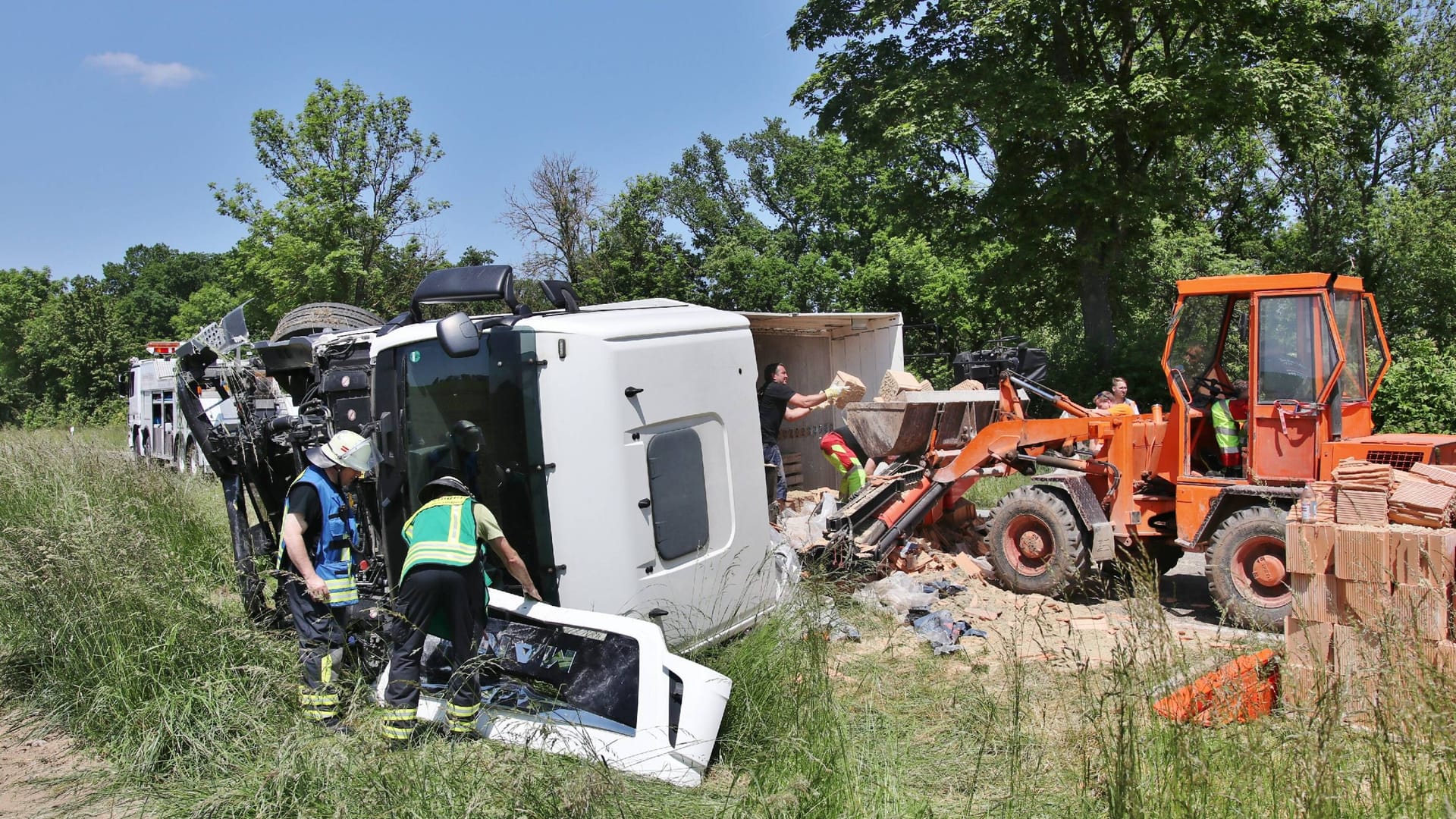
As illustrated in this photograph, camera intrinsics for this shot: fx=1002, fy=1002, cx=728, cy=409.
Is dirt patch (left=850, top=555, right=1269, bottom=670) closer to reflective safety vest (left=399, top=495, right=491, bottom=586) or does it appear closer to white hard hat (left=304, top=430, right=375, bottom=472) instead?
reflective safety vest (left=399, top=495, right=491, bottom=586)

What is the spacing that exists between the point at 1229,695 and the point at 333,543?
419 cm

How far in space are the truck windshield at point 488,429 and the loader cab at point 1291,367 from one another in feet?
17.0

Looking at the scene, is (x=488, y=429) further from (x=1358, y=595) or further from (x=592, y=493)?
(x=1358, y=595)

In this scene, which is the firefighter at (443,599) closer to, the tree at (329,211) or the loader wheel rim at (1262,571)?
the loader wheel rim at (1262,571)

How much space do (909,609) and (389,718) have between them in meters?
4.09

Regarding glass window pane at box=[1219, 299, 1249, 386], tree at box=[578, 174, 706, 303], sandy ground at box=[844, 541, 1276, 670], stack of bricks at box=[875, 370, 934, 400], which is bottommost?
sandy ground at box=[844, 541, 1276, 670]

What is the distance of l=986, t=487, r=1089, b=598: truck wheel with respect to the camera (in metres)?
7.90

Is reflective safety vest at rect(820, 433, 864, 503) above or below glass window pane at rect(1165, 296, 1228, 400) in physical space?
below

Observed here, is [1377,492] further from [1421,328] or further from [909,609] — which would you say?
[1421,328]

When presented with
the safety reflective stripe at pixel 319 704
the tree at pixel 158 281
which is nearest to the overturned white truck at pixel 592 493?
the safety reflective stripe at pixel 319 704

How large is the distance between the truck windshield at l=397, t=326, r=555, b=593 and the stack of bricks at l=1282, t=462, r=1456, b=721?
3.37 metres

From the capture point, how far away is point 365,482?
5.96 m

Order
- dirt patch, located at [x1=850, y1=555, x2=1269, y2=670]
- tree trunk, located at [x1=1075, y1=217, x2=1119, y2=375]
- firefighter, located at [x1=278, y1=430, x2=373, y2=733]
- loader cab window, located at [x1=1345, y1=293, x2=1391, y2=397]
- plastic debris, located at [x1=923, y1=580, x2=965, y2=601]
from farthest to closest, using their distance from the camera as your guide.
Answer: tree trunk, located at [x1=1075, y1=217, x2=1119, y2=375]
plastic debris, located at [x1=923, y1=580, x2=965, y2=601]
loader cab window, located at [x1=1345, y1=293, x2=1391, y2=397]
dirt patch, located at [x1=850, y1=555, x2=1269, y2=670]
firefighter, located at [x1=278, y1=430, x2=373, y2=733]

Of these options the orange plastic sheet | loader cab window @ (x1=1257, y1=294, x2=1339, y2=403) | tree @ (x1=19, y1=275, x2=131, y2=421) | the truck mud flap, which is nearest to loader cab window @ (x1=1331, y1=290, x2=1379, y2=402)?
loader cab window @ (x1=1257, y1=294, x2=1339, y2=403)
